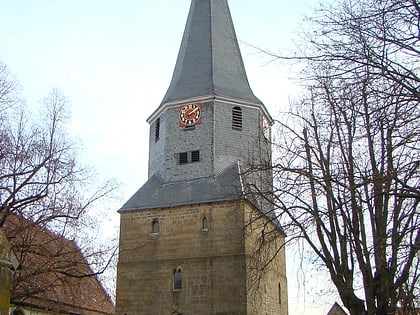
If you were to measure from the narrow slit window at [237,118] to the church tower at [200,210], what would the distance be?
0.14 ft

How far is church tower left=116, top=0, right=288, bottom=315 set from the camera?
726 inches

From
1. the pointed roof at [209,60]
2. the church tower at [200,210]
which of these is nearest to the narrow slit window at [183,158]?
the church tower at [200,210]

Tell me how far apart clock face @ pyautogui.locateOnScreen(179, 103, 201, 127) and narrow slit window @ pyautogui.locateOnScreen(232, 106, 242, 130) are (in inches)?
50.9

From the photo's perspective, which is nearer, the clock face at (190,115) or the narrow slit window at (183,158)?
the narrow slit window at (183,158)

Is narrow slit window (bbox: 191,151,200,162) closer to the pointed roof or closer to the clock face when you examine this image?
the clock face

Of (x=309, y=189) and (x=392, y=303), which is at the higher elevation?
(x=309, y=189)

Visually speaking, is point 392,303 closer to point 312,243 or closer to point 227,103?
point 312,243

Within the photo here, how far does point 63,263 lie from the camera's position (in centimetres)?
1291

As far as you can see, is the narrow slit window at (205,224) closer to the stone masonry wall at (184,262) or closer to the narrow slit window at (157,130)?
the stone masonry wall at (184,262)

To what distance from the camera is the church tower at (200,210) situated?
1844cm

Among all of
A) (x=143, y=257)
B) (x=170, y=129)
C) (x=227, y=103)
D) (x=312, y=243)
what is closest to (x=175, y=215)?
(x=143, y=257)

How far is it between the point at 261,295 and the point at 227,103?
23.5ft

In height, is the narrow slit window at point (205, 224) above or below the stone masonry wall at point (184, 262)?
above

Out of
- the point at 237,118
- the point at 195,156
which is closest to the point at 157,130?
the point at 195,156
